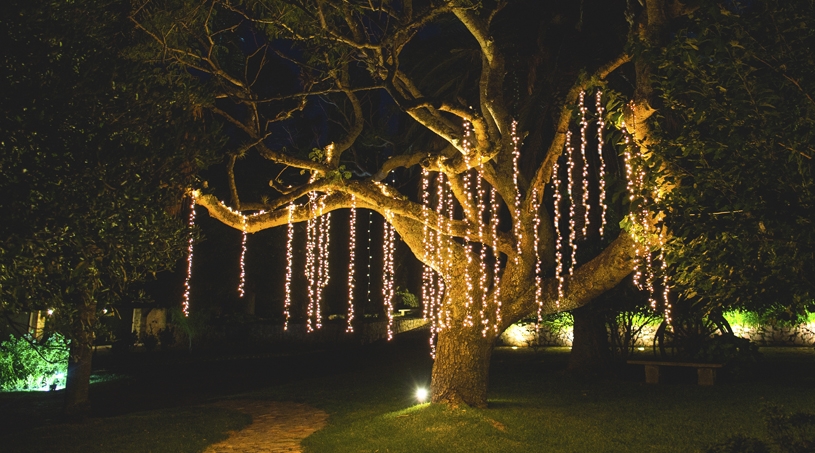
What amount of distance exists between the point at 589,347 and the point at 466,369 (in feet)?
18.0

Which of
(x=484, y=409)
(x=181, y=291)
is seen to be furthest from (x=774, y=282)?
(x=181, y=291)

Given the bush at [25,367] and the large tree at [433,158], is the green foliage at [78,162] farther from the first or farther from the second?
the bush at [25,367]

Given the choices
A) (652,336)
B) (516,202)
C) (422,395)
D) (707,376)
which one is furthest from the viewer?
(652,336)

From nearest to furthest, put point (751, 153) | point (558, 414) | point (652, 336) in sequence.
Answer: point (751, 153) < point (558, 414) < point (652, 336)

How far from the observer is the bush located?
45.4 feet

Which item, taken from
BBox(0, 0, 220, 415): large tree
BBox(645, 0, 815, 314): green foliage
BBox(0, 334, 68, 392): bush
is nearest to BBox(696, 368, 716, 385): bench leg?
BBox(645, 0, 815, 314): green foliage

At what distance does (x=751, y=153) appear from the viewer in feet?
13.4

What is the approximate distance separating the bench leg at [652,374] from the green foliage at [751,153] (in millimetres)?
8880

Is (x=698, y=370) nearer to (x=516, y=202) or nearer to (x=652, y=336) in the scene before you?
(x=516, y=202)

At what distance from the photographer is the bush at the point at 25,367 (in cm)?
1384

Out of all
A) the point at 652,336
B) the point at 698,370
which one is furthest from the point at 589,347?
the point at 652,336

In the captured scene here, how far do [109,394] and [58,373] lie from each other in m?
2.15

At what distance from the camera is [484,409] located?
9.27m

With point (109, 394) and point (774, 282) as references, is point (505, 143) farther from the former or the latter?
point (109, 394)
